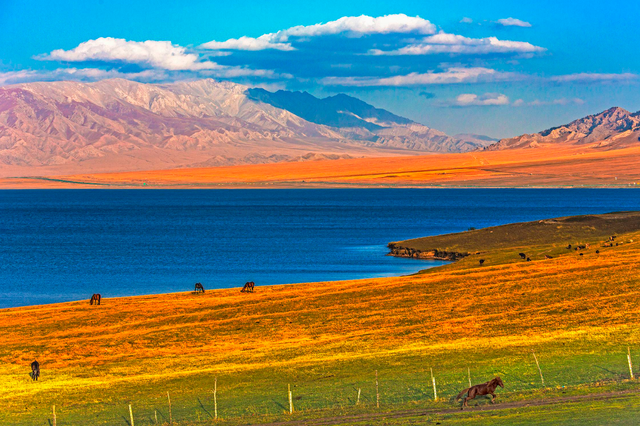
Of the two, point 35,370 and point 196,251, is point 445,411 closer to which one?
point 35,370

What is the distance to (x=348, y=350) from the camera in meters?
38.3

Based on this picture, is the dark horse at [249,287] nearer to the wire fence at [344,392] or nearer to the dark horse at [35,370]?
the dark horse at [35,370]

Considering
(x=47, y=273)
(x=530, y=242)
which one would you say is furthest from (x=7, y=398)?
(x=530, y=242)

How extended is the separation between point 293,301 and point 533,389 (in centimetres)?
2835

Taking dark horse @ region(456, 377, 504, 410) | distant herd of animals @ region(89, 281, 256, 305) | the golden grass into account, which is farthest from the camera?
distant herd of animals @ region(89, 281, 256, 305)

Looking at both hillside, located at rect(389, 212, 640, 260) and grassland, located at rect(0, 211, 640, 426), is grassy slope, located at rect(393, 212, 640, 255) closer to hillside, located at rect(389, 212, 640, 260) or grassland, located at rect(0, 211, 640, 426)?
hillside, located at rect(389, 212, 640, 260)

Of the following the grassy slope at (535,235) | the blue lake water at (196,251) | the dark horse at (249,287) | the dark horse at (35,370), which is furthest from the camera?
the grassy slope at (535,235)

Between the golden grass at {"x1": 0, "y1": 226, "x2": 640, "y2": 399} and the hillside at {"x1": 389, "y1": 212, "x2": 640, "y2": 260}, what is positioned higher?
the hillside at {"x1": 389, "y1": 212, "x2": 640, "y2": 260}

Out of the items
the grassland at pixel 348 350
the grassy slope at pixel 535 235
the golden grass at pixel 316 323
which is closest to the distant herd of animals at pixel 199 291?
the grassland at pixel 348 350

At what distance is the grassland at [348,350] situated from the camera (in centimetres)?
2694

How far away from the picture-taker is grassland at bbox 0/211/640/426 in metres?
26.9

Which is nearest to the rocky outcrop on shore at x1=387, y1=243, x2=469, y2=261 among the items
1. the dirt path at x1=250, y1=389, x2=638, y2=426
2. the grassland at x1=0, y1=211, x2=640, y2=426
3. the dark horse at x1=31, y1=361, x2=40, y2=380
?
the grassland at x1=0, y1=211, x2=640, y2=426

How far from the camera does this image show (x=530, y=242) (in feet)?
319

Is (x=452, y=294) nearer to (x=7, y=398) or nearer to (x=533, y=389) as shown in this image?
(x=533, y=389)
